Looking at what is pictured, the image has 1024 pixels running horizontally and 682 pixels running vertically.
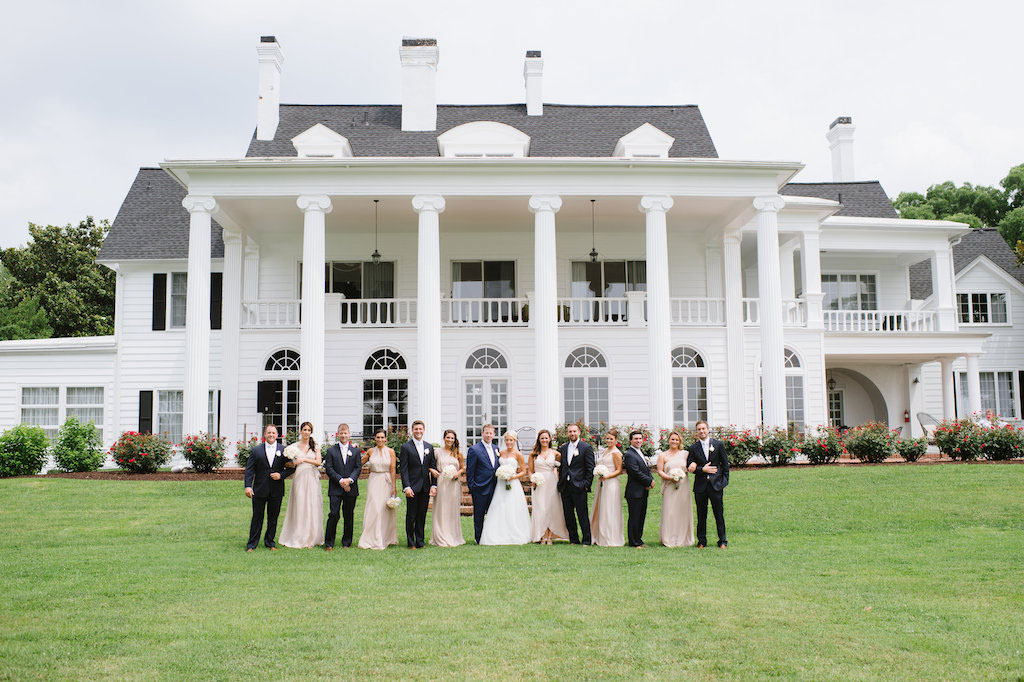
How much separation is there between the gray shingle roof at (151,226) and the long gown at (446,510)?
16.2 meters

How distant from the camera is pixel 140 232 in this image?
26.1m

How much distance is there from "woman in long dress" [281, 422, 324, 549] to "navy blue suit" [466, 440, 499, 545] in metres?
2.14

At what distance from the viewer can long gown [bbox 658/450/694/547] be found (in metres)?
11.9

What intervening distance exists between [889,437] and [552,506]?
1099 centimetres

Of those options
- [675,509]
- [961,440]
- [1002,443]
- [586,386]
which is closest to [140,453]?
[586,386]

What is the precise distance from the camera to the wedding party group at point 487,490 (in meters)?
11.7

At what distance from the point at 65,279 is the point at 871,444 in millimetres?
34796

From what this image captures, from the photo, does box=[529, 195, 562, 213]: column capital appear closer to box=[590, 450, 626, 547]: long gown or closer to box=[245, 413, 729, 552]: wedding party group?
box=[245, 413, 729, 552]: wedding party group

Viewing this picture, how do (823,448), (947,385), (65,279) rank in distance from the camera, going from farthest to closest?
(65,279)
(947,385)
(823,448)

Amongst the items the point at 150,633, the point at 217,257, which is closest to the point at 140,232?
the point at 217,257

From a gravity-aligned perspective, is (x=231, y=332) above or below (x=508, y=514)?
above

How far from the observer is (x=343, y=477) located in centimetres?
1184

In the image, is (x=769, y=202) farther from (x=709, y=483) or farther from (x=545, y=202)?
(x=709, y=483)

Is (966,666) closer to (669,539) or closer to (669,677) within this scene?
(669,677)
